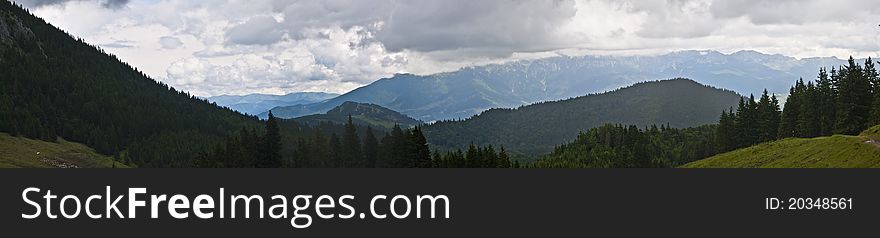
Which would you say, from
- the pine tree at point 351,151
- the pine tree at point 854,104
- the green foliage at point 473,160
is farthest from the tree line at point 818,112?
the pine tree at point 351,151

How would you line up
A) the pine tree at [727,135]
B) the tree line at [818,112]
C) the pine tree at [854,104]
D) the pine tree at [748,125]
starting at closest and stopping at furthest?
the pine tree at [854,104] → the tree line at [818,112] → the pine tree at [748,125] → the pine tree at [727,135]

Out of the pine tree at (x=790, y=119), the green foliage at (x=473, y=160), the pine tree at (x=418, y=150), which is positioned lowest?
the green foliage at (x=473, y=160)

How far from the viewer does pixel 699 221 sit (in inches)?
1540

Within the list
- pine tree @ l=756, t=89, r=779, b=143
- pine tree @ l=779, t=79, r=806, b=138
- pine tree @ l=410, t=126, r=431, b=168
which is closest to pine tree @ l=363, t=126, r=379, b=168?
pine tree @ l=410, t=126, r=431, b=168

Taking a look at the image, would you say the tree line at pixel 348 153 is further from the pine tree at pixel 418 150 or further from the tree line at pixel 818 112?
the tree line at pixel 818 112

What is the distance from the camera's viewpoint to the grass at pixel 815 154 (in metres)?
86.2

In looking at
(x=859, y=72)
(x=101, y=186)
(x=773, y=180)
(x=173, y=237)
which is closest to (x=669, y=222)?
(x=773, y=180)

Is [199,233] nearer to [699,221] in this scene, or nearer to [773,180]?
[699,221]

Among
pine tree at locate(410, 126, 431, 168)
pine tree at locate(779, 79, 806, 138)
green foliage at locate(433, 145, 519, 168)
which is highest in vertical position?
pine tree at locate(779, 79, 806, 138)

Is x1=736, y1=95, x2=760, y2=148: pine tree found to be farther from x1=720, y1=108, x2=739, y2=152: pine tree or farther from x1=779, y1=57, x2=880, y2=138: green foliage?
x1=779, y1=57, x2=880, y2=138: green foliage

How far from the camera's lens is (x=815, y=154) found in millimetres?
101250

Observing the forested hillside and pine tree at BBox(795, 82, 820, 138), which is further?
pine tree at BBox(795, 82, 820, 138)

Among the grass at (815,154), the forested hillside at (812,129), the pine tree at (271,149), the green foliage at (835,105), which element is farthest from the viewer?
the pine tree at (271,149)

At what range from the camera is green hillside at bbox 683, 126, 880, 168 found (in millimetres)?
86312
